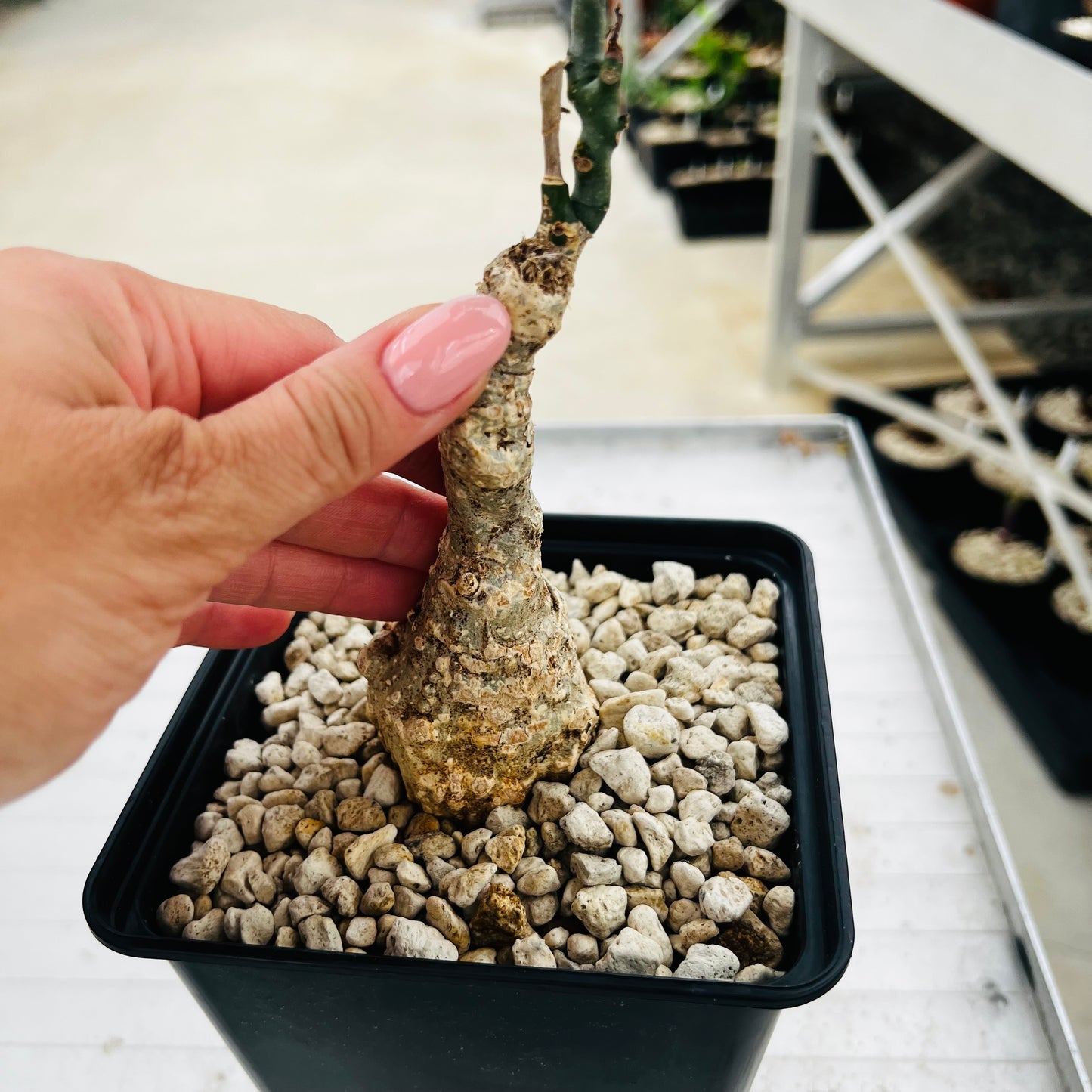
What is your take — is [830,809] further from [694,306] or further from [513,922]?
[694,306]

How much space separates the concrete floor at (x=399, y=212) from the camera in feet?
6.63

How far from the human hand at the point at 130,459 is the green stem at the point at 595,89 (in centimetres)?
9

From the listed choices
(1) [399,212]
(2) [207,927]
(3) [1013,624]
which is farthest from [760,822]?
(1) [399,212]

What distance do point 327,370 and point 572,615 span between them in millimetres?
373

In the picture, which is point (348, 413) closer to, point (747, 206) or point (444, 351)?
point (444, 351)

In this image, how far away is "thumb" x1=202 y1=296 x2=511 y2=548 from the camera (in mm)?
463

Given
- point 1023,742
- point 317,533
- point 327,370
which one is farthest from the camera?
point 1023,742

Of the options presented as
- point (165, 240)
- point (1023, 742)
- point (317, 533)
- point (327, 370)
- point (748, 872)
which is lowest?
point (1023, 742)

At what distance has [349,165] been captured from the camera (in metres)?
3.09

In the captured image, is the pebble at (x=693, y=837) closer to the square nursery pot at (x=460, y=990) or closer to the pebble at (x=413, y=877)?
the square nursery pot at (x=460, y=990)

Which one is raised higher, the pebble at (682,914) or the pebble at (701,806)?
the pebble at (701,806)

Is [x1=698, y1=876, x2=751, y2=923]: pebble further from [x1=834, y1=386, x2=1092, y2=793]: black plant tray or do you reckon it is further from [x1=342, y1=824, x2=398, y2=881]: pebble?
[x1=834, y1=386, x2=1092, y2=793]: black plant tray

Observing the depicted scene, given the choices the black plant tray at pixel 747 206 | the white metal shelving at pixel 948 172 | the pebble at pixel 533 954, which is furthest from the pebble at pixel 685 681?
the black plant tray at pixel 747 206

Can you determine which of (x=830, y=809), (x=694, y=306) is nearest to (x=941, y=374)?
(x=694, y=306)
